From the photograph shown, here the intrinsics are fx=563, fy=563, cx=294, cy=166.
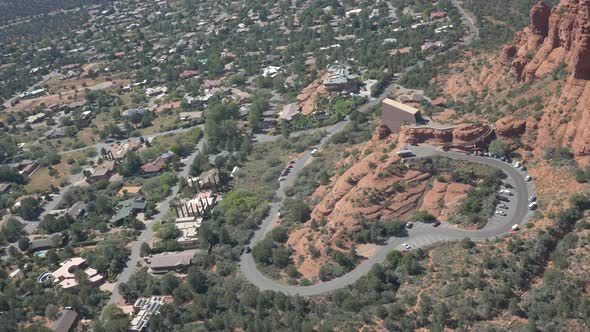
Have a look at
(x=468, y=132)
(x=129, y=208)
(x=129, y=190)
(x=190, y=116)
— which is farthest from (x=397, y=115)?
(x=190, y=116)

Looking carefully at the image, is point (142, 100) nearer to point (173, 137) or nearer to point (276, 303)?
point (173, 137)

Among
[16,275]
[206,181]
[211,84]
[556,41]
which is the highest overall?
[556,41]

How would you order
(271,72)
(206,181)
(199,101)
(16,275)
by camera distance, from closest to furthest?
(16,275), (206,181), (199,101), (271,72)

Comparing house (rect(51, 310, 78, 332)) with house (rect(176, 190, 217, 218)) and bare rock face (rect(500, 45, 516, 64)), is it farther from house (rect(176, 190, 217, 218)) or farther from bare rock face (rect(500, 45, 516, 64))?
bare rock face (rect(500, 45, 516, 64))

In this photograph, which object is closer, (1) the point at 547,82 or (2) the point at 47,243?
(1) the point at 547,82

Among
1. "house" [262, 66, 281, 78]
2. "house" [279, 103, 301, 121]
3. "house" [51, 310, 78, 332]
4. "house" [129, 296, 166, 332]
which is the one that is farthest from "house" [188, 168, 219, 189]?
"house" [262, 66, 281, 78]

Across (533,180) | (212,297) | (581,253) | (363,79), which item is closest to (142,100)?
(363,79)

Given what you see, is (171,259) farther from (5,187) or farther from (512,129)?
(5,187)
